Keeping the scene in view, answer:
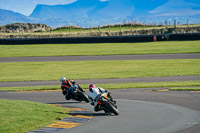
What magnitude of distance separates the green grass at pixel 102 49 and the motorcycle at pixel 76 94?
108 ft

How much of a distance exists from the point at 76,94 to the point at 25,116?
4940 millimetres

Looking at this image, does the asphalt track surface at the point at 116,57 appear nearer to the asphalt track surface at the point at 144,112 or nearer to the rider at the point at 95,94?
the asphalt track surface at the point at 144,112

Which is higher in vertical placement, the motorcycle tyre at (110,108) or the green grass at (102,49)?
the green grass at (102,49)

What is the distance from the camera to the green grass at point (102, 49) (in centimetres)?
5397

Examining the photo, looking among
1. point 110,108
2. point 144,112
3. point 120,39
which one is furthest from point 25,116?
point 120,39

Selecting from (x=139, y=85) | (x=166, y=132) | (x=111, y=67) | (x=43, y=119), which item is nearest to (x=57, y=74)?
(x=111, y=67)

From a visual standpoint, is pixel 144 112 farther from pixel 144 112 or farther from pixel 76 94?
pixel 76 94

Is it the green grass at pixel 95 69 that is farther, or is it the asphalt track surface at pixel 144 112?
the green grass at pixel 95 69

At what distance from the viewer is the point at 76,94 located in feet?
65.3

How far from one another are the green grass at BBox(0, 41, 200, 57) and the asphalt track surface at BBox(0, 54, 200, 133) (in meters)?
29.9

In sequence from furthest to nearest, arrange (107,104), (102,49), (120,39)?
(120,39), (102,49), (107,104)

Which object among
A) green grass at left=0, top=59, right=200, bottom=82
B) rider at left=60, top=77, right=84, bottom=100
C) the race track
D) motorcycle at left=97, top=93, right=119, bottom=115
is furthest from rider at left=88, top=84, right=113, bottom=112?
green grass at left=0, top=59, right=200, bottom=82

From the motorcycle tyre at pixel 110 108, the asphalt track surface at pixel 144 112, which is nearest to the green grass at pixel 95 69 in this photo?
the asphalt track surface at pixel 144 112

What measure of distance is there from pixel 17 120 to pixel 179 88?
1187cm
